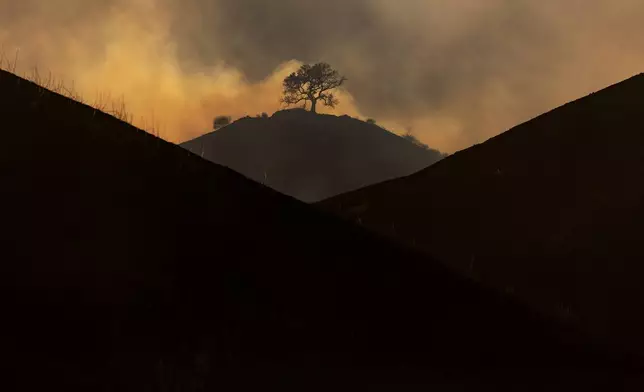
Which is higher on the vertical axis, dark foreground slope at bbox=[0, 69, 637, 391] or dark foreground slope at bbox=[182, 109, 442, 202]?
dark foreground slope at bbox=[182, 109, 442, 202]

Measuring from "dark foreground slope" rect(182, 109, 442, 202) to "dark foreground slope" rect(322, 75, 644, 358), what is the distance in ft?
245

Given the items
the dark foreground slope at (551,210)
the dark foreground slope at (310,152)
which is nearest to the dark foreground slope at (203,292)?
the dark foreground slope at (551,210)

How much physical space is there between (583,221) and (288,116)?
113m

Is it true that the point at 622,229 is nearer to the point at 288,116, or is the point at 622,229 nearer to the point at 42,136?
the point at 42,136

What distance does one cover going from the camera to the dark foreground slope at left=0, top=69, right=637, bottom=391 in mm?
5676

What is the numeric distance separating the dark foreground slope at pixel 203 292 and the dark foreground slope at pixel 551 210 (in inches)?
272

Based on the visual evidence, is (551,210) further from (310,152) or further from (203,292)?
(310,152)

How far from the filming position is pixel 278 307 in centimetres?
688

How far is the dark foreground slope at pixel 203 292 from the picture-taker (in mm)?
5676

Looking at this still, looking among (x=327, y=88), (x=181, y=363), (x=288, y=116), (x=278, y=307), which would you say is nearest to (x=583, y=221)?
(x=278, y=307)

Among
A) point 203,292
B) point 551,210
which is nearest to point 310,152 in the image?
point 551,210

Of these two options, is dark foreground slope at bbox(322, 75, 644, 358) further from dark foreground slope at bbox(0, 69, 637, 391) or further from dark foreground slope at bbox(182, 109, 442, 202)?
dark foreground slope at bbox(182, 109, 442, 202)

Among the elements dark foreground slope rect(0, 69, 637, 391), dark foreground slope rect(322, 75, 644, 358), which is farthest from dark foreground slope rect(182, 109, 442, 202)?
dark foreground slope rect(0, 69, 637, 391)

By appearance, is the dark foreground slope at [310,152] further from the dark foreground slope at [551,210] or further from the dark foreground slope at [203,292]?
the dark foreground slope at [203,292]
